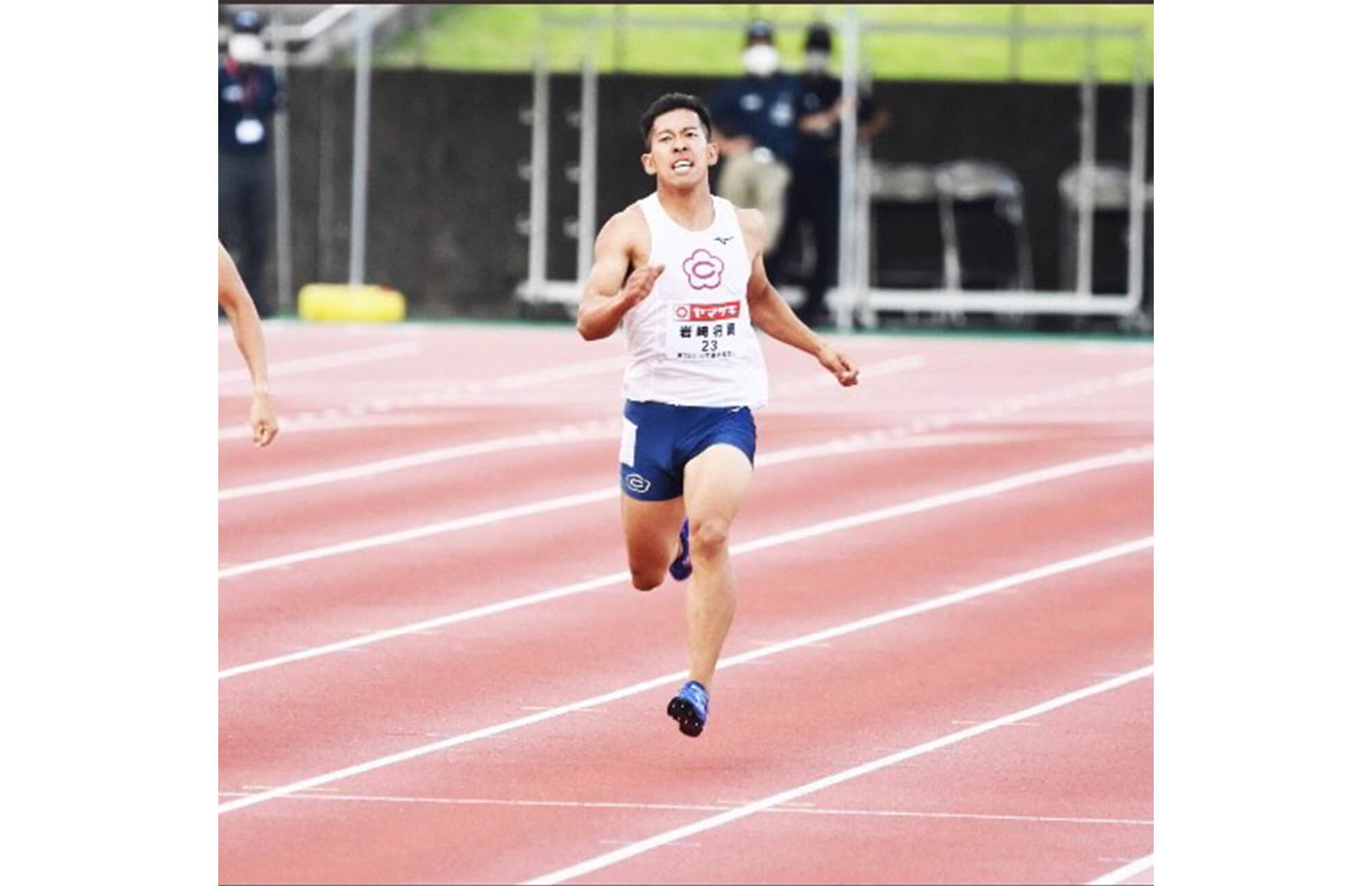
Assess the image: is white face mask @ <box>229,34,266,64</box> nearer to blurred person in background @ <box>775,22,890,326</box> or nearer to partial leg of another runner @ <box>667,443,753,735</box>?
blurred person in background @ <box>775,22,890,326</box>

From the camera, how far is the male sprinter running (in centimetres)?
890

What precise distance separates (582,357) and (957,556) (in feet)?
22.3

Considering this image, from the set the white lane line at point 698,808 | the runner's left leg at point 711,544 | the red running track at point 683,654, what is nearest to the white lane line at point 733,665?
the red running track at point 683,654

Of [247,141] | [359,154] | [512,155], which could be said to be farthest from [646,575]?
[512,155]

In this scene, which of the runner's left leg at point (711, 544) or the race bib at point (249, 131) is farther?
the race bib at point (249, 131)

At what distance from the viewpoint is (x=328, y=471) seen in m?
16.6

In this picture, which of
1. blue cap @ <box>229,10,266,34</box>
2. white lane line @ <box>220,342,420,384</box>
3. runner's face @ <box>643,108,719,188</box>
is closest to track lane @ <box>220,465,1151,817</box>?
runner's face @ <box>643,108,719,188</box>

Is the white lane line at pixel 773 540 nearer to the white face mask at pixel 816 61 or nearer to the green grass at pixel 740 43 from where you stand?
the white face mask at pixel 816 61

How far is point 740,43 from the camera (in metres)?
30.3

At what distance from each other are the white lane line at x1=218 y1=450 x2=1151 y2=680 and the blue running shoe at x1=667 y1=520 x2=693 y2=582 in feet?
7.86

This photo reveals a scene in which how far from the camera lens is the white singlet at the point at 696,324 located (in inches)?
355

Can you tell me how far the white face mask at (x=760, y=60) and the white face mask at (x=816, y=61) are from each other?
36cm
